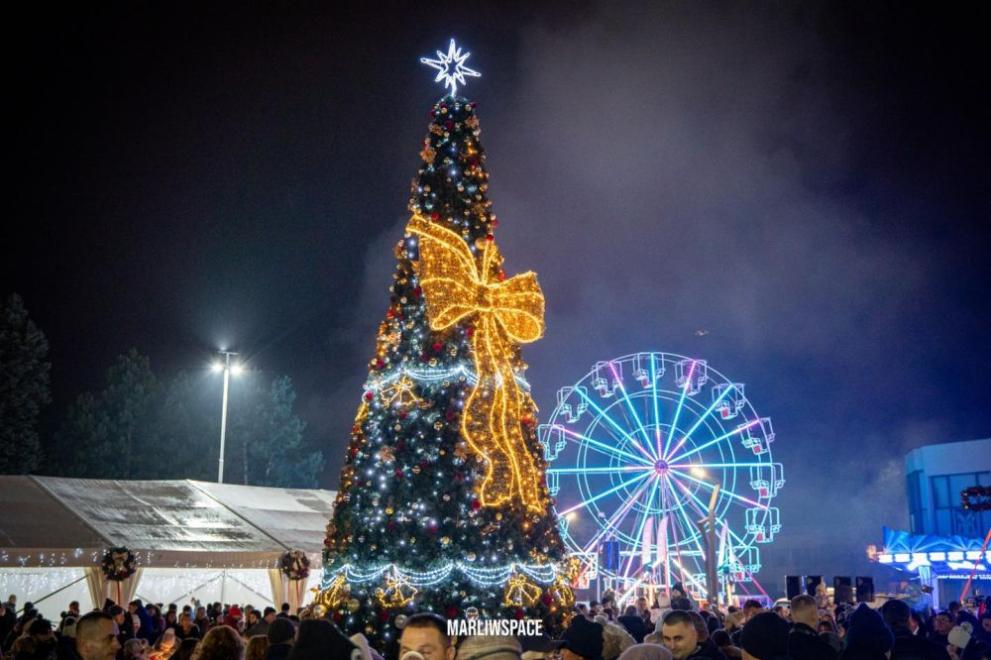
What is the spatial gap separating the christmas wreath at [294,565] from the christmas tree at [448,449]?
9.52 m

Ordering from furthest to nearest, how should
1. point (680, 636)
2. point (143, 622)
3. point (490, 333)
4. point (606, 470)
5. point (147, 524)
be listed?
point (606, 470) < point (147, 524) < point (143, 622) < point (490, 333) < point (680, 636)

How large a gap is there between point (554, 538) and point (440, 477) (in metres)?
1.90

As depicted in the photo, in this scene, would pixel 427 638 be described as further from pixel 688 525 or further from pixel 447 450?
pixel 688 525

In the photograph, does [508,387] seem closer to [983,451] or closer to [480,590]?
[480,590]

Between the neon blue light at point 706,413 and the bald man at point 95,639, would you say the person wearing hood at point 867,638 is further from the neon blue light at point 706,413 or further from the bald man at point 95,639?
the neon blue light at point 706,413

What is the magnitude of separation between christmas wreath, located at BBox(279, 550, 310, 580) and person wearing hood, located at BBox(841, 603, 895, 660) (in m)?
16.3

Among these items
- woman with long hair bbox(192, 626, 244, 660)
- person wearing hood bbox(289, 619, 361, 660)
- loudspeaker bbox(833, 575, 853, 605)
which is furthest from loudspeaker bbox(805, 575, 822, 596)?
person wearing hood bbox(289, 619, 361, 660)

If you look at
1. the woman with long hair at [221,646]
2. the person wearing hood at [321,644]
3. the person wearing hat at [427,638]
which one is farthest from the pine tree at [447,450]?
the person wearing hood at [321,644]

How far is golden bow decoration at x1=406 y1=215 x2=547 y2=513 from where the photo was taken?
12438 millimetres

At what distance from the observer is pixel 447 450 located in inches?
484

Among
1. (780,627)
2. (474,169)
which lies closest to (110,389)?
(474,169)

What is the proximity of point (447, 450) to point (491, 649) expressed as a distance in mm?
7898

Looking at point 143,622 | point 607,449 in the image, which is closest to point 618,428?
point 607,449

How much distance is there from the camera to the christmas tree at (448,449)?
12031mm
